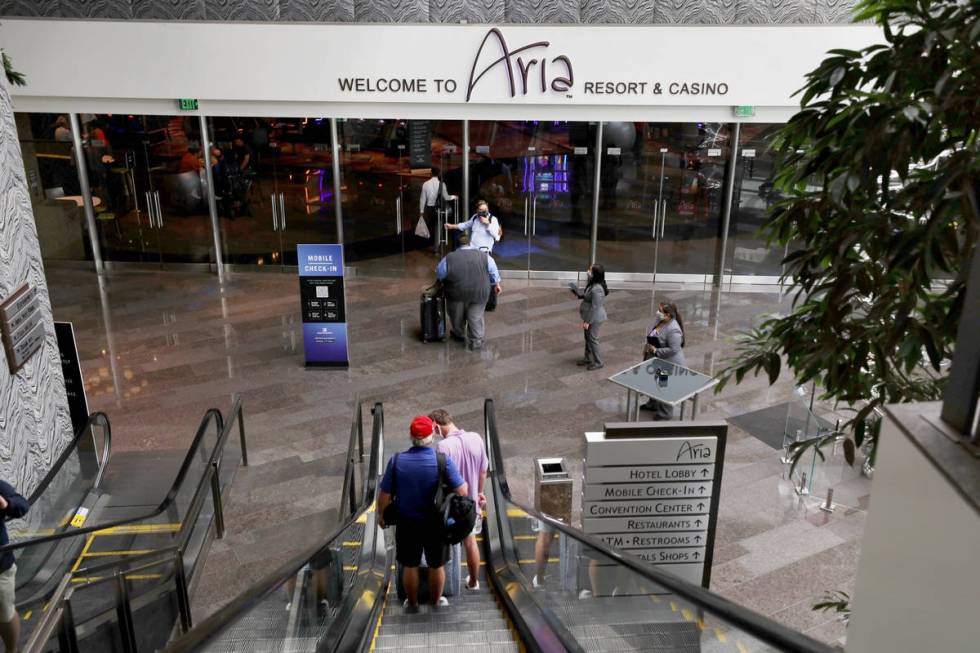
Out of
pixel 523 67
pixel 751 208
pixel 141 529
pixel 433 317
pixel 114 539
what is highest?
pixel 523 67

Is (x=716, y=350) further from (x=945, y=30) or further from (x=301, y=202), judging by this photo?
(x=945, y=30)

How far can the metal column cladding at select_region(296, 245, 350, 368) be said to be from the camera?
10930mm

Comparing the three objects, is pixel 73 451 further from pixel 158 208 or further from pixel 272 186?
pixel 158 208

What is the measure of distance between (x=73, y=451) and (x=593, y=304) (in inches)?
245

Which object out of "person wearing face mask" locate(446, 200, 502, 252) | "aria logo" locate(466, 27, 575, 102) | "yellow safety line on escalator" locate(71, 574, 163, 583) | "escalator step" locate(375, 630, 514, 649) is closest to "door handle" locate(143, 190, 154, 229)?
"person wearing face mask" locate(446, 200, 502, 252)

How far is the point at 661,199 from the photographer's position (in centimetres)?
1525

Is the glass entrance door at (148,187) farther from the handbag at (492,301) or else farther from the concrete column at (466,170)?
the handbag at (492,301)

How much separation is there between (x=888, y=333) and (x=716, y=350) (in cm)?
892

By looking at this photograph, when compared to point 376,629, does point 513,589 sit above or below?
above

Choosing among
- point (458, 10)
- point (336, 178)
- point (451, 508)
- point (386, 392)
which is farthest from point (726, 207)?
point (451, 508)

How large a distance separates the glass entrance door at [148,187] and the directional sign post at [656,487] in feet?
38.4

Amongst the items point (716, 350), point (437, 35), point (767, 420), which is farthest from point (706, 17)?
point (767, 420)

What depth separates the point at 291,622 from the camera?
443 cm

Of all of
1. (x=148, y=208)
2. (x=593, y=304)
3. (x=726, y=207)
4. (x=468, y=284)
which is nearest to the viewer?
(x=593, y=304)
